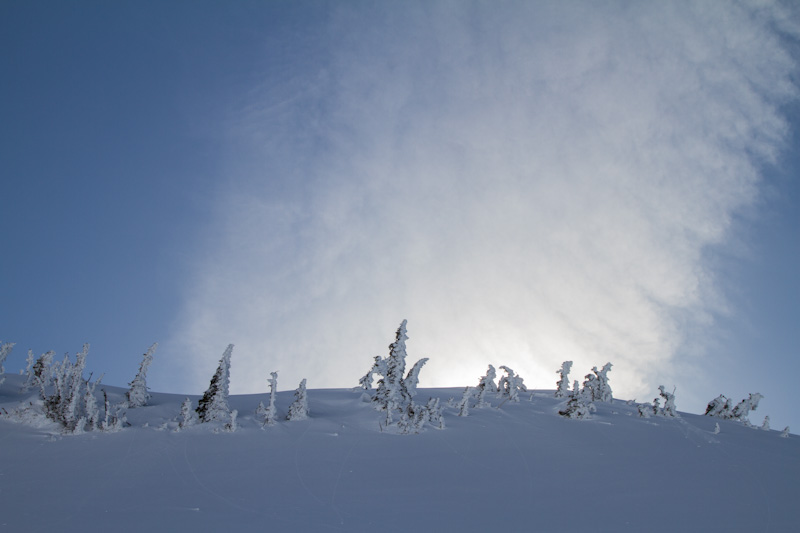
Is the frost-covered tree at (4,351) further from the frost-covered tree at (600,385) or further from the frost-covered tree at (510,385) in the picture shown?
the frost-covered tree at (600,385)

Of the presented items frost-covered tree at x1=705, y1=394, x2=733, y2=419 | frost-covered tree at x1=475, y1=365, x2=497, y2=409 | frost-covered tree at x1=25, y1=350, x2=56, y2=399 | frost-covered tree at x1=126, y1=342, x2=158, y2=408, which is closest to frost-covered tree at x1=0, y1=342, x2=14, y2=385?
frost-covered tree at x1=25, y1=350, x2=56, y2=399

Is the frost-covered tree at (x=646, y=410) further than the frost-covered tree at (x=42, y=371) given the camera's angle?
Yes

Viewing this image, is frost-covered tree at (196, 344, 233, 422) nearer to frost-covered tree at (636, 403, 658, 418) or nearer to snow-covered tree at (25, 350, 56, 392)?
snow-covered tree at (25, 350, 56, 392)

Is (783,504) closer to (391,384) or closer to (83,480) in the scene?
(391,384)

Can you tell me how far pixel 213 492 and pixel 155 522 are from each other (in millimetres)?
1655

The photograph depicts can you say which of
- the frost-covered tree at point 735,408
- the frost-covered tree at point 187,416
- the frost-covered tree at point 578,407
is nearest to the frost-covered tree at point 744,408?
the frost-covered tree at point 735,408

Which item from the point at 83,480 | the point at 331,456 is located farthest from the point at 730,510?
the point at 83,480

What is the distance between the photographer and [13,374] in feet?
63.8

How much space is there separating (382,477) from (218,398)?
684 cm

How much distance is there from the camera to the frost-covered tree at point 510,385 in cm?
2139

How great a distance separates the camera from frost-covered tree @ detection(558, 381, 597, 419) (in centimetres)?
1817

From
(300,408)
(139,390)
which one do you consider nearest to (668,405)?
(300,408)

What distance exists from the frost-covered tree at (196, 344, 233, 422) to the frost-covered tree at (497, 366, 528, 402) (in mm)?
12601

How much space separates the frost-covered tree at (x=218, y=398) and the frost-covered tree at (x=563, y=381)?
15.6 metres
